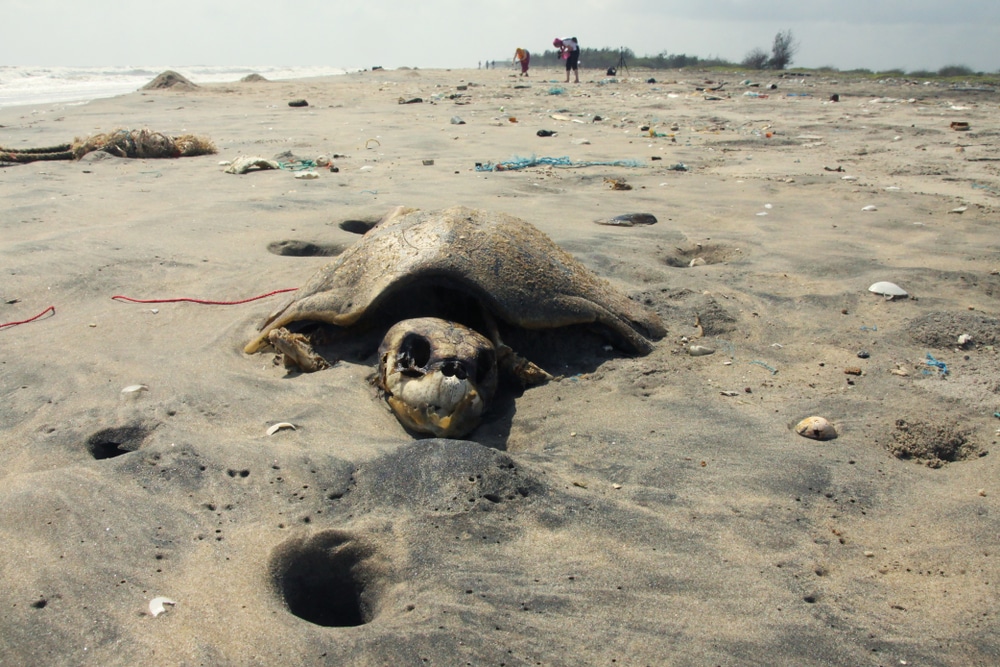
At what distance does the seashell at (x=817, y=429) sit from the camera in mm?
3096

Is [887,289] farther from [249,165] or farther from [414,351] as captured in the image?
[249,165]

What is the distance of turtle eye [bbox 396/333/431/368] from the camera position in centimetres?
333

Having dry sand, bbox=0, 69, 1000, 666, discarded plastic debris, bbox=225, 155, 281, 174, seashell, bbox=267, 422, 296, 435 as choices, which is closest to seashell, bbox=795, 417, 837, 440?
dry sand, bbox=0, 69, 1000, 666

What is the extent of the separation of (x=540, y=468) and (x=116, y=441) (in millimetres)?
1786

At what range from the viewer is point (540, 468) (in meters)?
2.90

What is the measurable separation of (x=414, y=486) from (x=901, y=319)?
3131 mm

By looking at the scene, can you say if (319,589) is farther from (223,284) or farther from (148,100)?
(148,100)

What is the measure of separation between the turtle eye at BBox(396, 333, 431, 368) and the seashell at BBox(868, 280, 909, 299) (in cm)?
300

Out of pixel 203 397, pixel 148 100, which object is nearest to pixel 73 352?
pixel 203 397

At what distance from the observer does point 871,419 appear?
3.23 metres

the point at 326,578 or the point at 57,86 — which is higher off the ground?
the point at 57,86

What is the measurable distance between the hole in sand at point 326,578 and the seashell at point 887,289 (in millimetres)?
3695

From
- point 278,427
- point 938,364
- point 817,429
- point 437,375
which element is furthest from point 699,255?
point 278,427

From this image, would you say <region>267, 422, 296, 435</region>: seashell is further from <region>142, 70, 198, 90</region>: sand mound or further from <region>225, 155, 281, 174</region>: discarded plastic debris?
<region>142, 70, 198, 90</region>: sand mound
